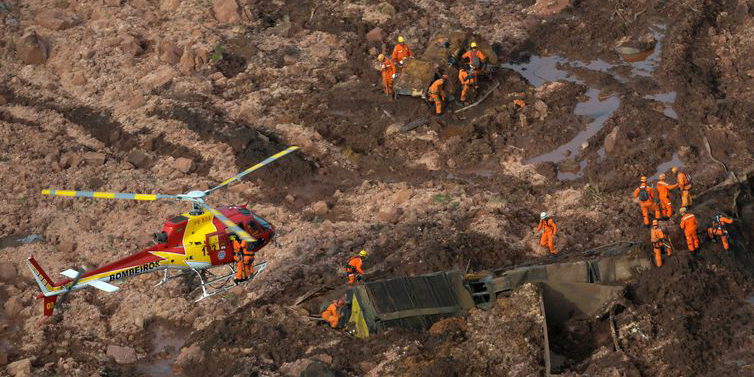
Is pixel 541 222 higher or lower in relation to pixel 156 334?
higher

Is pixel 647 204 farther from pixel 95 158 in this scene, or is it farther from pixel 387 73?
pixel 95 158

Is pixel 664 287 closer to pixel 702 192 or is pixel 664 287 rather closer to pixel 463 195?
pixel 702 192

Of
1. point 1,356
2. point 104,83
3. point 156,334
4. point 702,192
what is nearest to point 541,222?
point 702,192

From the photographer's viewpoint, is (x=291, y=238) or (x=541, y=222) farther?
(x=291, y=238)

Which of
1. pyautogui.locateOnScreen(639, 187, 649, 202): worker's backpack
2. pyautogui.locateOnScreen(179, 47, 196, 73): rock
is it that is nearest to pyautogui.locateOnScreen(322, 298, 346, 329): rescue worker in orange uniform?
pyautogui.locateOnScreen(639, 187, 649, 202): worker's backpack

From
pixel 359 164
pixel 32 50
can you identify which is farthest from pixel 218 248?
pixel 32 50
